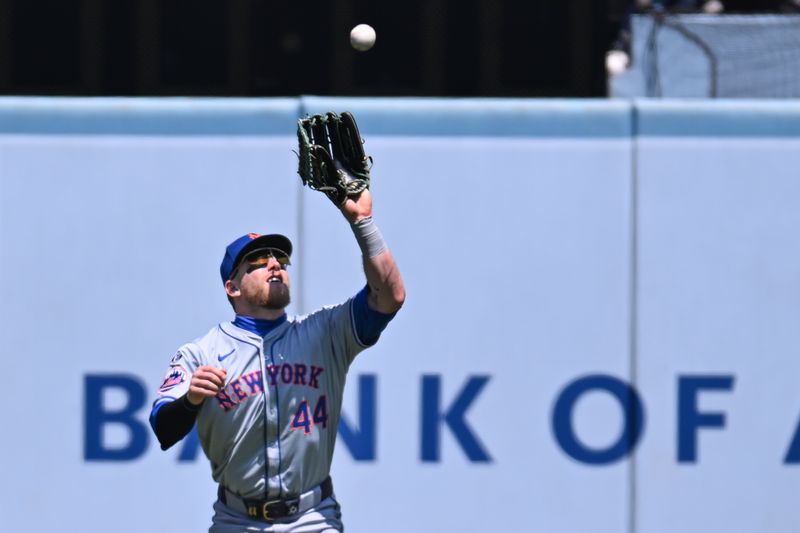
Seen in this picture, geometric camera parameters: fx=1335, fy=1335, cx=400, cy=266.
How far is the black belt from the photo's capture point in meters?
4.13

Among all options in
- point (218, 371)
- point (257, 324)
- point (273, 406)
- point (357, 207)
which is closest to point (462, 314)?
point (257, 324)

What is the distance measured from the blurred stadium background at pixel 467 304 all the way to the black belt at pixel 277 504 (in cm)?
176

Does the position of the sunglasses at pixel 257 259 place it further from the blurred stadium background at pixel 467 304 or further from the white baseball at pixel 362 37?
the blurred stadium background at pixel 467 304

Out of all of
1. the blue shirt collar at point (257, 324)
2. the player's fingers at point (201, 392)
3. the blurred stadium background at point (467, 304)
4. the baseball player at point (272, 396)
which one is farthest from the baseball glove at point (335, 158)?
the blurred stadium background at point (467, 304)

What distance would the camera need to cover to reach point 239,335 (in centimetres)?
425

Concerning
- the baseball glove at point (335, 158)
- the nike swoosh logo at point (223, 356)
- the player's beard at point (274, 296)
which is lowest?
the nike swoosh logo at point (223, 356)

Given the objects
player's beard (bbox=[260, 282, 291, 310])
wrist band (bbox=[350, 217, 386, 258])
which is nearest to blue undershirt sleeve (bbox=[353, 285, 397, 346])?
wrist band (bbox=[350, 217, 386, 258])

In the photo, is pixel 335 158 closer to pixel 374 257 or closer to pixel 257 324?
pixel 374 257

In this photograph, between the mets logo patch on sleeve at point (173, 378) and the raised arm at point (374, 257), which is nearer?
the raised arm at point (374, 257)

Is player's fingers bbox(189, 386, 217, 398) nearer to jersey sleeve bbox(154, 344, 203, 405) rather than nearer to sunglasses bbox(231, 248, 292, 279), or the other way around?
jersey sleeve bbox(154, 344, 203, 405)

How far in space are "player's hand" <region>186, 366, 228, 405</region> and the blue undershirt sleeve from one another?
459mm

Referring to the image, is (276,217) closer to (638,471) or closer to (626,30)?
(638,471)

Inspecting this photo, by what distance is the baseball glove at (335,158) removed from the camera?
405 cm

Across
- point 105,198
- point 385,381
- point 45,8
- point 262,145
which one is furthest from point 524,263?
point 45,8
